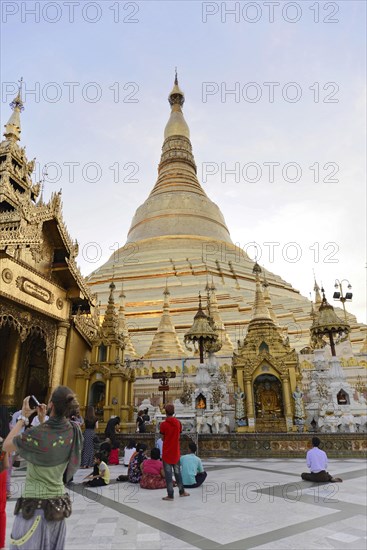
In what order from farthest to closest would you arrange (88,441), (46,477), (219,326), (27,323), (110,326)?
(219,326)
(110,326)
(27,323)
(88,441)
(46,477)

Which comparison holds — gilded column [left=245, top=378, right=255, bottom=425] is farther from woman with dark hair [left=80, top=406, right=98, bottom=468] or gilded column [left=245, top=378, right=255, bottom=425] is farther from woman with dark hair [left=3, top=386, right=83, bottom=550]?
woman with dark hair [left=3, top=386, right=83, bottom=550]

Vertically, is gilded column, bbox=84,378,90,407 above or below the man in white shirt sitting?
above

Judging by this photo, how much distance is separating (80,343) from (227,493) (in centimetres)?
884

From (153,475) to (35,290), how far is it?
635 cm

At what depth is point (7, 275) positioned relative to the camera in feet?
30.5

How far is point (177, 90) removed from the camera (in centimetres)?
4609

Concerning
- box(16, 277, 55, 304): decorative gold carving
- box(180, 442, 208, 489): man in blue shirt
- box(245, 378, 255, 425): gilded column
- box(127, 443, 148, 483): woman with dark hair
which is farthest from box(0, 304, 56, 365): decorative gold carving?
box(245, 378, 255, 425): gilded column

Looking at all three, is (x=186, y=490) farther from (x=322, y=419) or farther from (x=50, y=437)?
(x=322, y=419)

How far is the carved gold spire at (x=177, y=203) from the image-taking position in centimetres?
3272

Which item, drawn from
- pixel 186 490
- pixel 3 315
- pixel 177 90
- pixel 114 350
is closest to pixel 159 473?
pixel 186 490

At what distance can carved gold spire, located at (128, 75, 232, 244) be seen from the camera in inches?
1288

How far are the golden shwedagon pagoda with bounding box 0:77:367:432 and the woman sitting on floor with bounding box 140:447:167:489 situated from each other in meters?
5.57

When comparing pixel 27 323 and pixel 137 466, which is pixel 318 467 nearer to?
pixel 137 466

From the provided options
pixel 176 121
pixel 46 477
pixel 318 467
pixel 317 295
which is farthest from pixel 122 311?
pixel 176 121
